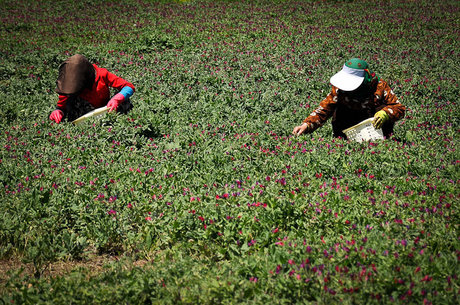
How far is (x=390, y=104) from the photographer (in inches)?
207

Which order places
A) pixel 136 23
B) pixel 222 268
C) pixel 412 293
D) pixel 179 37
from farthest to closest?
pixel 136 23
pixel 179 37
pixel 222 268
pixel 412 293

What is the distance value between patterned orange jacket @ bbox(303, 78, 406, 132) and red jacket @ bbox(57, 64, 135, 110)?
11.4ft

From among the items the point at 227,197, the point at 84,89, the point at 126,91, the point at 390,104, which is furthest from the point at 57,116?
the point at 390,104

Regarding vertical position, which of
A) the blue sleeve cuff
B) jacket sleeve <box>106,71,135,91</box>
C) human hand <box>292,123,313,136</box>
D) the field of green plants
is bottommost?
the field of green plants

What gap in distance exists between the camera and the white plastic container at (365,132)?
526cm

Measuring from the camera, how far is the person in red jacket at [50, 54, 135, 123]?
6.07 m

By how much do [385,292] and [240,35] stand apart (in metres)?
14.6

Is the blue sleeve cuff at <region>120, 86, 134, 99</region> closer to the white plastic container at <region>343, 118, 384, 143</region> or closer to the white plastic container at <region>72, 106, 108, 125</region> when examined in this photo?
the white plastic container at <region>72, 106, 108, 125</region>

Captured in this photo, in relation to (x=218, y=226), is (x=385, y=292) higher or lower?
higher

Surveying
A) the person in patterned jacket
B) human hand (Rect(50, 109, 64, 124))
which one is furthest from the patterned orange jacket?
human hand (Rect(50, 109, 64, 124))

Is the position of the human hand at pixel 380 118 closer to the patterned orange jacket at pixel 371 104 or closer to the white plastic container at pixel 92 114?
the patterned orange jacket at pixel 371 104

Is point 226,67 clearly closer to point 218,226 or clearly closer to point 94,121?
point 94,121

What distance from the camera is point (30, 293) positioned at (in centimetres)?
306

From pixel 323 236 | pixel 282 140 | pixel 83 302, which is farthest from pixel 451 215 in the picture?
pixel 83 302
